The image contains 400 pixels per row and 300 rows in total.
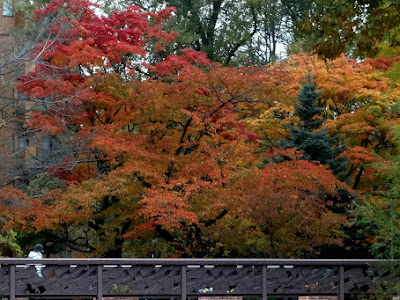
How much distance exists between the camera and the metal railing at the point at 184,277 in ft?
56.9

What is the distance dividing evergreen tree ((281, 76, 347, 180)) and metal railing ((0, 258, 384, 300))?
856 cm

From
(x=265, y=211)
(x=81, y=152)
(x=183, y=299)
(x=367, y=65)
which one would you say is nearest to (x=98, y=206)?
(x=81, y=152)

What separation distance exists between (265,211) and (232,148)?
3.13 m

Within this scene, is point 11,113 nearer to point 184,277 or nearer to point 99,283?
point 99,283

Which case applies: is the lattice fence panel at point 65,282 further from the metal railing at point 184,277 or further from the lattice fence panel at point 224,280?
the lattice fence panel at point 224,280

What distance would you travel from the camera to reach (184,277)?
18.0m

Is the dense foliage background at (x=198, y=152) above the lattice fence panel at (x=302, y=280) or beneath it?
above

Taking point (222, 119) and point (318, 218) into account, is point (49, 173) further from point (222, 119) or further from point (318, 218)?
point (318, 218)

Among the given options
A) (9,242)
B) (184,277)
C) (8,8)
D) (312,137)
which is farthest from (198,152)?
(8,8)

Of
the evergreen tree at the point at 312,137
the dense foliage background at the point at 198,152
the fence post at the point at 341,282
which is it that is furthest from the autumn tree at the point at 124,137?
the fence post at the point at 341,282

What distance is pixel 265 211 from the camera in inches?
914

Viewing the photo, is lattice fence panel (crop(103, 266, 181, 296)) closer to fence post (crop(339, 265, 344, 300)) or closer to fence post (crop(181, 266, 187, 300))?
fence post (crop(181, 266, 187, 300))

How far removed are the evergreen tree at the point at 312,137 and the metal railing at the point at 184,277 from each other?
8.56m

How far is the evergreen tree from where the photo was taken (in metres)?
27.4
